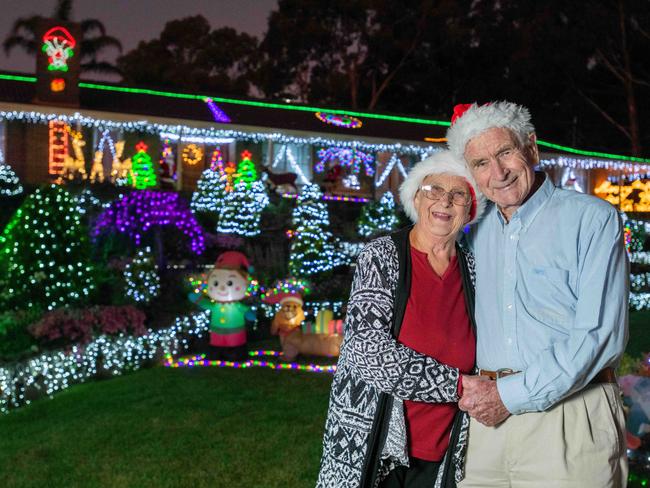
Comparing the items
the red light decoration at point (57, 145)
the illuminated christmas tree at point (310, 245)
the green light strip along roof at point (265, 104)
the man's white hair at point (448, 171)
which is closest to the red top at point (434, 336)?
the man's white hair at point (448, 171)

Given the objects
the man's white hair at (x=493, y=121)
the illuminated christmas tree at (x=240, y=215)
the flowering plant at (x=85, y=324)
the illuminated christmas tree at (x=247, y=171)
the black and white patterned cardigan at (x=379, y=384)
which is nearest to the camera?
the black and white patterned cardigan at (x=379, y=384)

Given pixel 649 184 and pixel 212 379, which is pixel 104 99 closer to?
pixel 212 379

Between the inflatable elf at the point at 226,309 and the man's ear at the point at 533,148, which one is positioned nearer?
the man's ear at the point at 533,148

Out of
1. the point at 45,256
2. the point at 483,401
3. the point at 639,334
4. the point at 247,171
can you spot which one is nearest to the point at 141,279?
the point at 45,256

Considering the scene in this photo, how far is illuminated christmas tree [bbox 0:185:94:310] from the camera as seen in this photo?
10000mm

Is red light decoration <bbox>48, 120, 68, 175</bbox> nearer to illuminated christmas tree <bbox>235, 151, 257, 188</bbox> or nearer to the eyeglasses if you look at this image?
illuminated christmas tree <bbox>235, 151, 257, 188</bbox>

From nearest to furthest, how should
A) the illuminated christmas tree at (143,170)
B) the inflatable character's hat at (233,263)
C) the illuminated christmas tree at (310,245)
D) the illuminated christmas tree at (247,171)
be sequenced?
1. the inflatable character's hat at (233,263)
2. the illuminated christmas tree at (310,245)
3. the illuminated christmas tree at (143,170)
4. the illuminated christmas tree at (247,171)

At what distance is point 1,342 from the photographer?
29.7ft

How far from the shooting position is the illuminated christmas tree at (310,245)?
565 inches

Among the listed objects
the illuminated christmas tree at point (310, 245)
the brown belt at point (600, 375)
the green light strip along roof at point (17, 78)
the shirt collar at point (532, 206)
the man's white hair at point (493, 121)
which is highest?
the green light strip along roof at point (17, 78)

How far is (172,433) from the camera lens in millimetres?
6688

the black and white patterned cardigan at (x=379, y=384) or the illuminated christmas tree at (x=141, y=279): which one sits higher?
the black and white patterned cardigan at (x=379, y=384)

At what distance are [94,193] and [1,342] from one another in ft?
22.2

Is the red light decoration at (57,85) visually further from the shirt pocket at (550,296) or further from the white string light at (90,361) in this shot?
the shirt pocket at (550,296)
